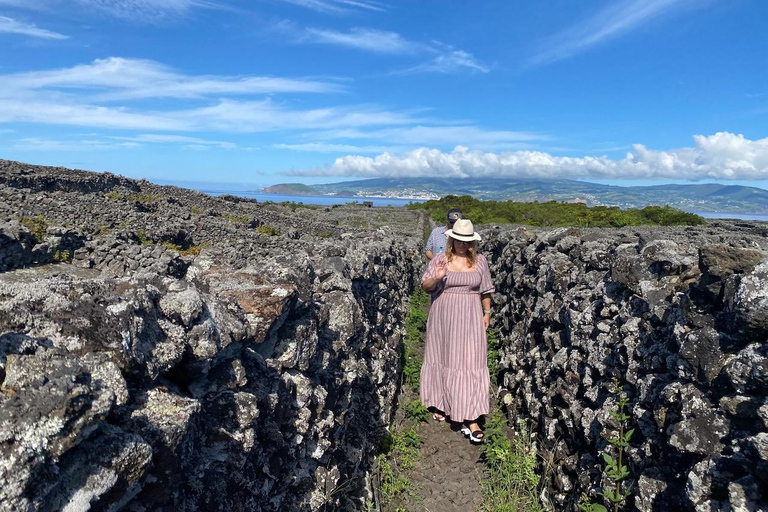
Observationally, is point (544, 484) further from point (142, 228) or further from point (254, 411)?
point (142, 228)

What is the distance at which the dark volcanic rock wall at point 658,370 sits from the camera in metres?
3.24

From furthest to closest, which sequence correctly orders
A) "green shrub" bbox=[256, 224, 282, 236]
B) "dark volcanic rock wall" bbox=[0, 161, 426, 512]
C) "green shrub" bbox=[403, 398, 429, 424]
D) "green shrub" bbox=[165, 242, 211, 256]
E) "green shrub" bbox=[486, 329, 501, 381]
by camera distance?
1. "green shrub" bbox=[256, 224, 282, 236]
2. "green shrub" bbox=[165, 242, 211, 256]
3. "green shrub" bbox=[486, 329, 501, 381]
4. "green shrub" bbox=[403, 398, 429, 424]
5. "dark volcanic rock wall" bbox=[0, 161, 426, 512]

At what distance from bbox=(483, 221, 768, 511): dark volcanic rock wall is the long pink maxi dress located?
1.08 meters

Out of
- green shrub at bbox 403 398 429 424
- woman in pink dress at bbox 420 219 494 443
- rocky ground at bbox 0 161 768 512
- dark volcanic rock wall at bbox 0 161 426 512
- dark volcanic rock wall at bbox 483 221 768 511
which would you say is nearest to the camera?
dark volcanic rock wall at bbox 0 161 426 512

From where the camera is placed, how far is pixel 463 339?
680 cm

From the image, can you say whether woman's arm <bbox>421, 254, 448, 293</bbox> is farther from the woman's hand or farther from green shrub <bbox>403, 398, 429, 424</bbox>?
green shrub <bbox>403, 398, 429, 424</bbox>

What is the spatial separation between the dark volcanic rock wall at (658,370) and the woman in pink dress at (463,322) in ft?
3.54

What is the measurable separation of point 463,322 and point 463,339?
268 mm

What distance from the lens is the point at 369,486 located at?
5328 millimetres

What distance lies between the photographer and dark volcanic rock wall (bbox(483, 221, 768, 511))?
10.6 feet

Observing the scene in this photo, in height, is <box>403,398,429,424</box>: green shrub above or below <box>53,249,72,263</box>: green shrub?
below

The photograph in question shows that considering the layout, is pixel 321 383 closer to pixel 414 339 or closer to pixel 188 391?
pixel 188 391

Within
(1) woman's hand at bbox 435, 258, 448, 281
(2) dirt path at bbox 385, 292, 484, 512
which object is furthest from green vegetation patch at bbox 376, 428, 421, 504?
(1) woman's hand at bbox 435, 258, 448, 281

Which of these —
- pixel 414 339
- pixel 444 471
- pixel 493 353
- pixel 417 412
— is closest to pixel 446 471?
pixel 444 471
